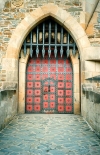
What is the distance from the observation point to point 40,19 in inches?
230

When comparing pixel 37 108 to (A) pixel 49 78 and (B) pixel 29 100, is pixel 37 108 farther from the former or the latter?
(A) pixel 49 78

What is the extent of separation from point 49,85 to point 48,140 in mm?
3343

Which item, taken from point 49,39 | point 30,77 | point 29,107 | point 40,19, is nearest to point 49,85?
point 30,77

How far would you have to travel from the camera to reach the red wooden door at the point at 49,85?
6.45 meters

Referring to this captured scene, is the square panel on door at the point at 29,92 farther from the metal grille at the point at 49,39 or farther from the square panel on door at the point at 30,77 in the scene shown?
the metal grille at the point at 49,39

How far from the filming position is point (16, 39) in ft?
19.0

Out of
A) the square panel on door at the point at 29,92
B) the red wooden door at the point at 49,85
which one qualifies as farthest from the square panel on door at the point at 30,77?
the square panel on door at the point at 29,92

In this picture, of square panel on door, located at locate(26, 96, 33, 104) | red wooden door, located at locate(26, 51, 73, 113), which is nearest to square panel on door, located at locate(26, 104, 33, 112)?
red wooden door, located at locate(26, 51, 73, 113)

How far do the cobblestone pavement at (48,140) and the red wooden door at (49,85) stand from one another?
2010 mm

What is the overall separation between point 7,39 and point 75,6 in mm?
2433

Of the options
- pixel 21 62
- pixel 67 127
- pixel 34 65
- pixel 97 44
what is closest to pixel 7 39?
pixel 21 62

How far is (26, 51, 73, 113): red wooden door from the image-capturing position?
21.1 ft

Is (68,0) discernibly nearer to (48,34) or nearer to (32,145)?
(48,34)

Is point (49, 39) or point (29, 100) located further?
point (29, 100)
